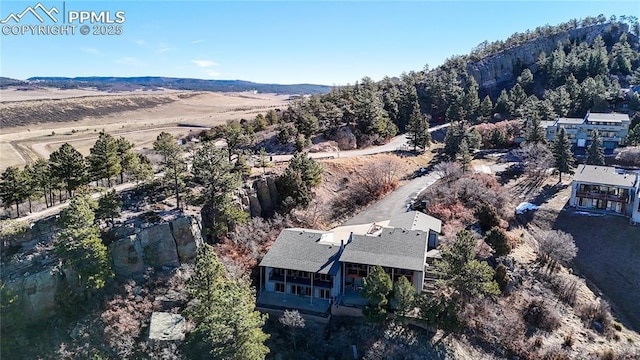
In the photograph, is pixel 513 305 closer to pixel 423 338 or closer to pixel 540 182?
pixel 423 338

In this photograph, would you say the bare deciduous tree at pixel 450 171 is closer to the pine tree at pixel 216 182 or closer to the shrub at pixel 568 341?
the shrub at pixel 568 341

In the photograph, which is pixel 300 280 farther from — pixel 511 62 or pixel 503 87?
pixel 511 62

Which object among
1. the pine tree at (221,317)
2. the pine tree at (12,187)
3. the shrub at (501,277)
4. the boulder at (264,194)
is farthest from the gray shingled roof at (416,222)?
the pine tree at (12,187)

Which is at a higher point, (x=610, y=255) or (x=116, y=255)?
(x=116, y=255)

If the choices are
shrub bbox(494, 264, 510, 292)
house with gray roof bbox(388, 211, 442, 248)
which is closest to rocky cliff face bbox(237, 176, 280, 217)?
house with gray roof bbox(388, 211, 442, 248)

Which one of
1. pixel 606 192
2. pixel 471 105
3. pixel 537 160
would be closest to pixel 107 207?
pixel 606 192

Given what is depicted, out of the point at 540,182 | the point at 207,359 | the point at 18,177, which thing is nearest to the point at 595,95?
the point at 540,182

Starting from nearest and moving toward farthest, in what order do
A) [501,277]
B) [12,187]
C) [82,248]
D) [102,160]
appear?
[82,248], [12,187], [501,277], [102,160]

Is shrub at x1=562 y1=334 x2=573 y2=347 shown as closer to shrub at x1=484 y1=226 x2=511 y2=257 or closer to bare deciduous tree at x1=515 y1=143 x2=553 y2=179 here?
shrub at x1=484 y1=226 x2=511 y2=257
